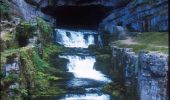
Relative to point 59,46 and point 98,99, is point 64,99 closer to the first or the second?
point 98,99

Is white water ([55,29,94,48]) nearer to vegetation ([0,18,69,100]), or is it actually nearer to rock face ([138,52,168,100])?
vegetation ([0,18,69,100])

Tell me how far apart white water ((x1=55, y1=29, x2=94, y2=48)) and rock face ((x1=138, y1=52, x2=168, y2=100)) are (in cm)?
1854

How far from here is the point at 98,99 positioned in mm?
25562

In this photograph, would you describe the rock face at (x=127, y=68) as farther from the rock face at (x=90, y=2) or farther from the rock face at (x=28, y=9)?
the rock face at (x=90, y=2)

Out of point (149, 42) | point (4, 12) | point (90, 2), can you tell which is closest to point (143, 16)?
point (149, 42)

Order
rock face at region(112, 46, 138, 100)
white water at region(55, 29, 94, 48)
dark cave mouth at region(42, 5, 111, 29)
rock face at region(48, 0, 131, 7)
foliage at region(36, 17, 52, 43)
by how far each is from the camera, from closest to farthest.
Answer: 1. rock face at region(112, 46, 138, 100)
2. foliage at region(36, 17, 52, 43)
3. white water at region(55, 29, 94, 48)
4. rock face at region(48, 0, 131, 7)
5. dark cave mouth at region(42, 5, 111, 29)

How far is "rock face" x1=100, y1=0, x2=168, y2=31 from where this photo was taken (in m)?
35.9

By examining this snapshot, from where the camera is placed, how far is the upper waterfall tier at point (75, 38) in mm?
40188

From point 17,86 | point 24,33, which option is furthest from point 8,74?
point 24,33

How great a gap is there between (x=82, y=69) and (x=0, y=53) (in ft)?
34.0

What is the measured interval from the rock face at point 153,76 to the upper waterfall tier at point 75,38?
18537 millimetres

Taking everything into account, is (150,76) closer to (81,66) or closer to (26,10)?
(81,66)

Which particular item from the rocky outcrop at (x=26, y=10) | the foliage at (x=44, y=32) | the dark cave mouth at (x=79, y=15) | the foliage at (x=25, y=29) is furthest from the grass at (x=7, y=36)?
the dark cave mouth at (x=79, y=15)

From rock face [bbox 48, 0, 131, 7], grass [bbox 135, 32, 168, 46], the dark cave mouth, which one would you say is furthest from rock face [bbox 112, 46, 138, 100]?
the dark cave mouth
